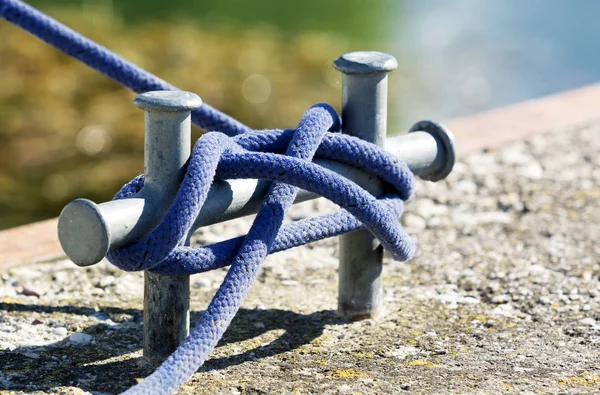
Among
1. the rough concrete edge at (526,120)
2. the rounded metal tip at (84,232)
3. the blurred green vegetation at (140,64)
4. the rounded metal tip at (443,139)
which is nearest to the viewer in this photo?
the rounded metal tip at (84,232)

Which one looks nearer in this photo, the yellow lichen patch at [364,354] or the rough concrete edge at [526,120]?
the yellow lichen patch at [364,354]

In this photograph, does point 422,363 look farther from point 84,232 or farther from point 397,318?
point 84,232

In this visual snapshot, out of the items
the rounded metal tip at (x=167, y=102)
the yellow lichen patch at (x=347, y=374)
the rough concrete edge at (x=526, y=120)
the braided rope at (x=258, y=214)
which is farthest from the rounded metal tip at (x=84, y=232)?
the rough concrete edge at (x=526, y=120)

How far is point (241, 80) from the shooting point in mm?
5668

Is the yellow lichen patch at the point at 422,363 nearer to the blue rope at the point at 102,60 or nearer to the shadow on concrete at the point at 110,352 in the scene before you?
the shadow on concrete at the point at 110,352

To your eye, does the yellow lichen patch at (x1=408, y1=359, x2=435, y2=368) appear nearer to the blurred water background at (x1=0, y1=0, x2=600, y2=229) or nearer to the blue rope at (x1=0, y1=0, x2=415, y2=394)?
the blue rope at (x1=0, y1=0, x2=415, y2=394)

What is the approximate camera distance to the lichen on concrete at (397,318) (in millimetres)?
1729

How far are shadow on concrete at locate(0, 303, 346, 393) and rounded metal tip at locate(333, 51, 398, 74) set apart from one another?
0.52 metres

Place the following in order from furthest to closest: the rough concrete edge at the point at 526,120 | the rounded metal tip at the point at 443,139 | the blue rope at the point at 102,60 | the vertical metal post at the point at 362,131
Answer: the rough concrete edge at the point at 526,120 → the blue rope at the point at 102,60 → the rounded metal tip at the point at 443,139 → the vertical metal post at the point at 362,131

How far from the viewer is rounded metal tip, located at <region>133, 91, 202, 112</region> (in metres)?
1.56

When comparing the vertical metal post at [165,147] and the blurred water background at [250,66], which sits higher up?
the blurred water background at [250,66]

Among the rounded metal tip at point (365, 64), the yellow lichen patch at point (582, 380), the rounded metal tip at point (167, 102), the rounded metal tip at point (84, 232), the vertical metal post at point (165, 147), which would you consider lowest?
the yellow lichen patch at point (582, 380)

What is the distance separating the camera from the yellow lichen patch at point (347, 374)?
5.70ft

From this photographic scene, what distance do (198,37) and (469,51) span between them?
6.04 ft
